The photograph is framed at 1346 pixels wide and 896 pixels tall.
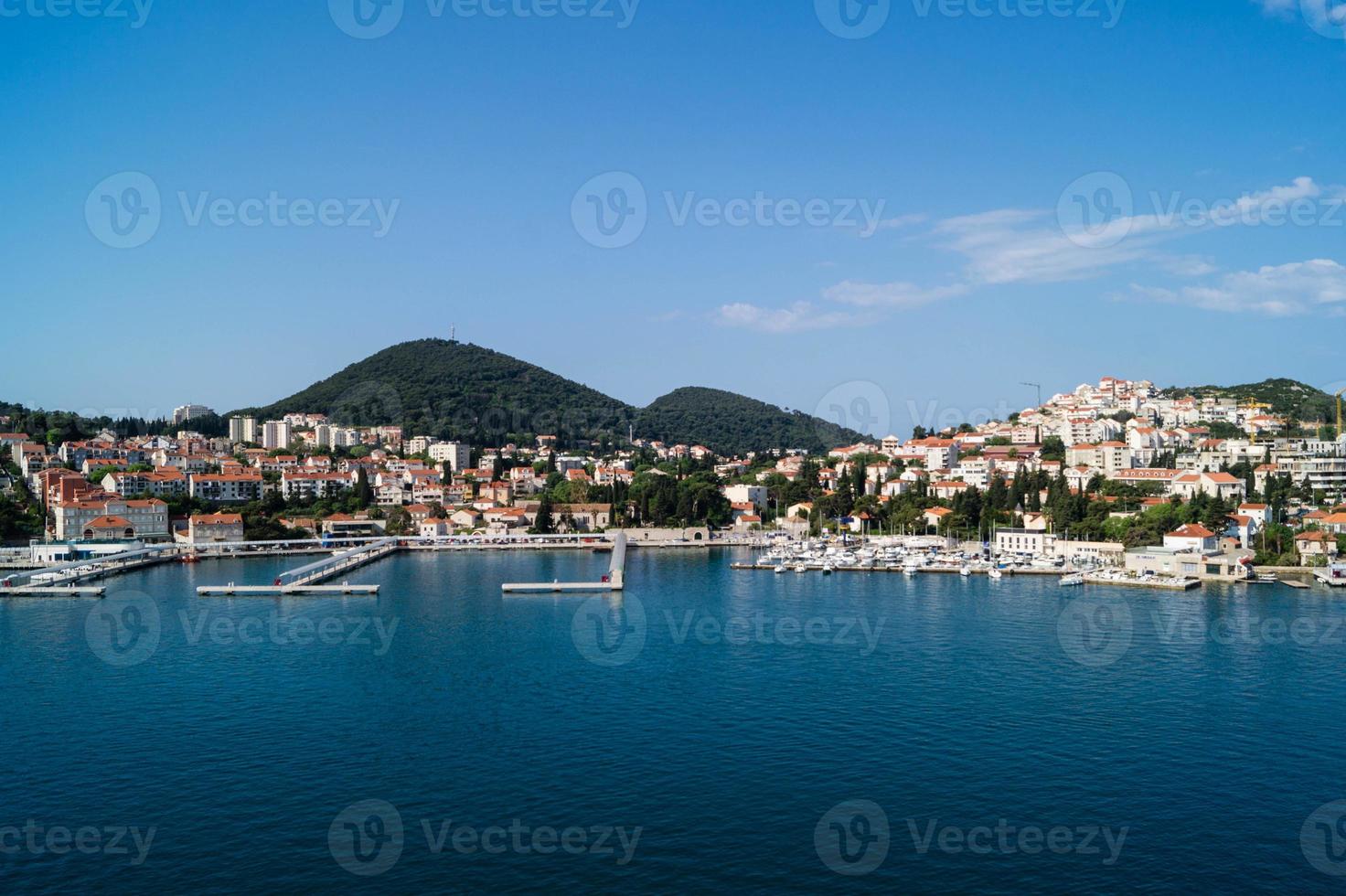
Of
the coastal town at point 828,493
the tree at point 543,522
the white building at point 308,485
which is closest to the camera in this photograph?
the coastal town at point 828,493

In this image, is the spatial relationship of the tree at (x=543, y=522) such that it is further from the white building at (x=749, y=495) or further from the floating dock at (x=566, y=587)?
the floating dock at (x=566, y=587)

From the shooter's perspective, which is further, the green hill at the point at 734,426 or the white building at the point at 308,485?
the green hill at the point at 734,426

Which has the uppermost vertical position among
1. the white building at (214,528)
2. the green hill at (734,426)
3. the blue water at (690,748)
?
the green hill at (734,426)

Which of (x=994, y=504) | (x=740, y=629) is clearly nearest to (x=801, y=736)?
(x=740, y=629)

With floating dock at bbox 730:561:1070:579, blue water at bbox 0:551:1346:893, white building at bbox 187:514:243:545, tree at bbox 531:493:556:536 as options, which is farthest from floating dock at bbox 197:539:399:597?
floating dock at bbox 730:561:1070:579

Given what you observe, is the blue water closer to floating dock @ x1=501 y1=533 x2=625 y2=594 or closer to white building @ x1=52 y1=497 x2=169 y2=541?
floating dock @ x1=501 y1=533 x2=625 y2=594

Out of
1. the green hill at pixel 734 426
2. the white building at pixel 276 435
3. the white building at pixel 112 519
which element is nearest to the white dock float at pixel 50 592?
the white building at pixel 112 519
